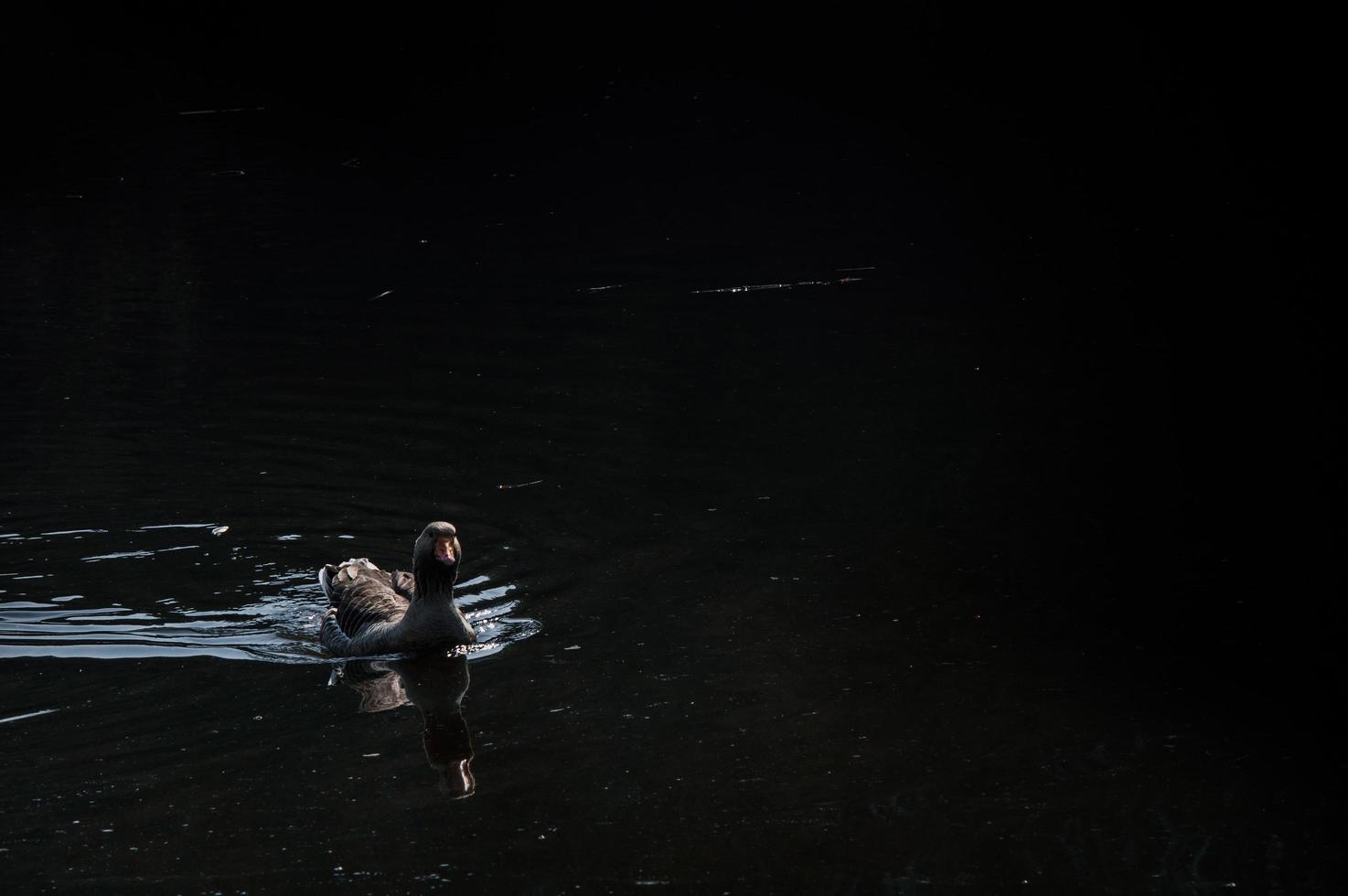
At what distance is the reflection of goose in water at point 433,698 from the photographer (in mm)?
6812

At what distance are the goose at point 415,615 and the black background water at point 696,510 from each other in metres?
0.21

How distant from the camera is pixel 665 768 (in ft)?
22.2

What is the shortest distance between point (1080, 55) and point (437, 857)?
2750 centimetres

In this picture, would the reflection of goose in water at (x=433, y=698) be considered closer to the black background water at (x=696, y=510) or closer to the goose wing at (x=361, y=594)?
the black background water at (x=696, y=510)

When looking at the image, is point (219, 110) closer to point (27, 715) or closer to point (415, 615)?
point (415, 615)

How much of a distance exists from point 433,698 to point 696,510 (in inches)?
112

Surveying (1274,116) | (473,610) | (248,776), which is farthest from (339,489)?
(1274,116)

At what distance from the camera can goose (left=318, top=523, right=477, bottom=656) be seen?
8.05m

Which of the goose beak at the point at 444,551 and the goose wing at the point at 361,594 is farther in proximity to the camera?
the goose wing at the point at 361,594

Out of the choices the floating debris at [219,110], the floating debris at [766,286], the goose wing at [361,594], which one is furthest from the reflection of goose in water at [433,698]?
the floating debris at [219,110]

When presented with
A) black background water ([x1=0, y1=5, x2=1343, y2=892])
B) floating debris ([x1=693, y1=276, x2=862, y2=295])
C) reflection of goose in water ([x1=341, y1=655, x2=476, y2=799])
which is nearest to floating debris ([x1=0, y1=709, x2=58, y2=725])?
black background water ([x1=0, y1=5, x2=1343, y2=892])

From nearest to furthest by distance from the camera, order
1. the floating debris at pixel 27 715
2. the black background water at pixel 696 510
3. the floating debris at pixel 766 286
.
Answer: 1. the black background water at pixel 696 510
2. the floating debris at pixel 27 715
3. the floating debris at pixel 766 286

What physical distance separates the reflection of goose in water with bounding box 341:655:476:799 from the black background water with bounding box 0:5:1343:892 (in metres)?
0.11

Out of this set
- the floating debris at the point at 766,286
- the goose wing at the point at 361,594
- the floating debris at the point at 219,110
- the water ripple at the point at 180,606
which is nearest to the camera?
the water ripple at the point at 180,606
